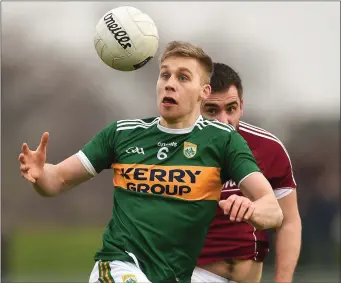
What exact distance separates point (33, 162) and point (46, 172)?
0.14m

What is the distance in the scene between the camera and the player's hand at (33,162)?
629 cm

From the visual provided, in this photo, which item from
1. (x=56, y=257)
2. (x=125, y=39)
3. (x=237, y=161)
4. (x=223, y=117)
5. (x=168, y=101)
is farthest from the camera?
(x=56, y=257)

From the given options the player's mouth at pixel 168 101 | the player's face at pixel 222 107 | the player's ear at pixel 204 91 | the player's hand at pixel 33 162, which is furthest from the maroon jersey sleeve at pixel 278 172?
the player's hand at pixel 33 162

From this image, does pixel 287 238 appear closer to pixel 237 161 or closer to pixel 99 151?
pixel 237 161

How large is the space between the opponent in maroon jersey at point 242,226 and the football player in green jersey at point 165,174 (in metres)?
0.95

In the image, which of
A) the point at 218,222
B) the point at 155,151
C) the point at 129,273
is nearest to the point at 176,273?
the point at 129,273

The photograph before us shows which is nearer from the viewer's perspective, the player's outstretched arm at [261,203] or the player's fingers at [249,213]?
the player's fingers at [249,213]

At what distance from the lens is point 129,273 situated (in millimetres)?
6180

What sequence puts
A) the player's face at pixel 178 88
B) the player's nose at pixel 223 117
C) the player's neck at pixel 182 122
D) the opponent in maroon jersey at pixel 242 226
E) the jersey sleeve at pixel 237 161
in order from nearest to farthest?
the jersey sleeve at pixel 237 161 → the player's face at pixel 178 88 → the player's neck at pixel 182 122 → the player's nose at pixel 223 117 → the opponent in maroon jersey at pixel 242 226

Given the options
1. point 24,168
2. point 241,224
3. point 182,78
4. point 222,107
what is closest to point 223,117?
point 222,107

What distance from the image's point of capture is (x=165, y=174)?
6395 mm

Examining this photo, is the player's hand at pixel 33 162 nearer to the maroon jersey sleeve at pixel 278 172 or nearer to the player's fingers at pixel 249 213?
the player's fingers at pixel 249 213

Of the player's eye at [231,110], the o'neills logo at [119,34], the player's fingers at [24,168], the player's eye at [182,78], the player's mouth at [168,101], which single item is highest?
the o'neills logo at [119,34]

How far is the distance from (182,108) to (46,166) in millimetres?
1014
